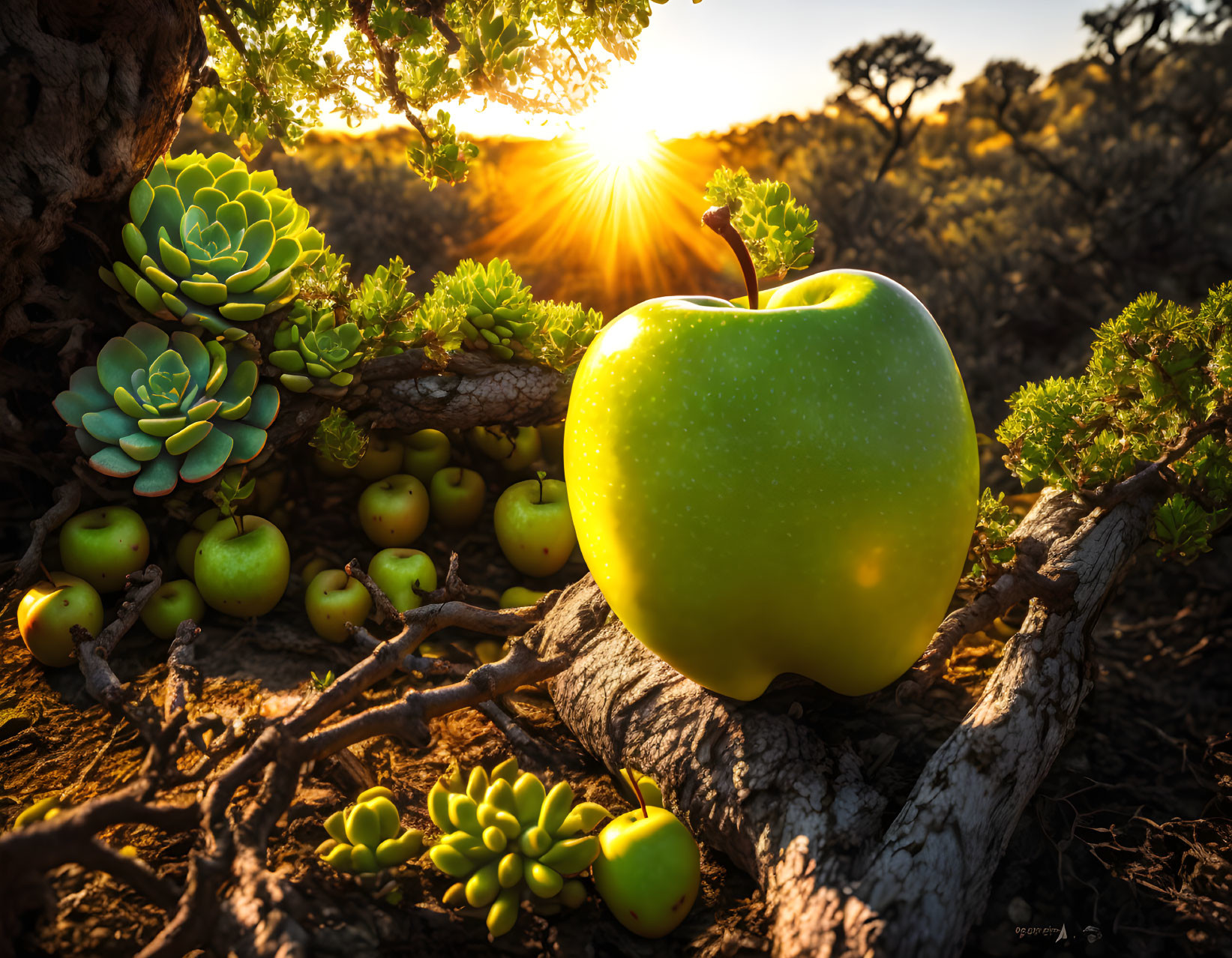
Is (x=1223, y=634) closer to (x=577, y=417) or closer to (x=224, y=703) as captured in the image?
(x=577, y=417)

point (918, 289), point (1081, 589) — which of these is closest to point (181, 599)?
point (1081, 589)

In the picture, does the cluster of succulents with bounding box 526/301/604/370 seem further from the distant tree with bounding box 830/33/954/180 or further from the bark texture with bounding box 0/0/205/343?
the distant tree with bounding box 830/33/954/180

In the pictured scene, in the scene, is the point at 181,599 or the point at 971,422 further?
the point at 181,599

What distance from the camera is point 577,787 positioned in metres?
1.33

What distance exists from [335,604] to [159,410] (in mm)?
532

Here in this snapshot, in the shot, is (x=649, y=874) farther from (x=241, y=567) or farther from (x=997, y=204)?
(x=997, y=204)

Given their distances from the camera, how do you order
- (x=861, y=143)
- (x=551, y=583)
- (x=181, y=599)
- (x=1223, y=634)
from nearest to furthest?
(x=181, y=599), (x=551, y=583), (x=1223, y=634), (x=861, y=143)

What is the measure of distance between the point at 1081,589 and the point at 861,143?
297 inches

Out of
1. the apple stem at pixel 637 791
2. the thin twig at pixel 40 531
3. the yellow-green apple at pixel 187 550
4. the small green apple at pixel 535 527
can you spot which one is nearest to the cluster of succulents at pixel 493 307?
the small green apple at pixel 535 527

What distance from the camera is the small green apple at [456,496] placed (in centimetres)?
199

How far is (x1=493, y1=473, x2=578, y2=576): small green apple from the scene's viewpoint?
188cm

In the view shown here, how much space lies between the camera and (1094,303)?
5.09m

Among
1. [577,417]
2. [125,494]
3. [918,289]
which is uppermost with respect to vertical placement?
[918,289]

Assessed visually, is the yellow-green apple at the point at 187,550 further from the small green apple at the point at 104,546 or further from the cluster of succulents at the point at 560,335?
the cluster of succulents at the point at 560,335
